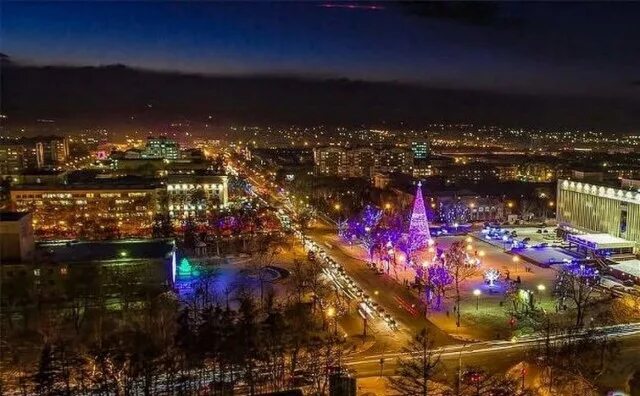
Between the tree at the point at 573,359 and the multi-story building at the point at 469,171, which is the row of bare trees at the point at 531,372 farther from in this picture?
the multi-story building at the point at 469,171

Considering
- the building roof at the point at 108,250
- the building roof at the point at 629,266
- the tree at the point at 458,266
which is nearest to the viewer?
the building roof at the point at 108,250

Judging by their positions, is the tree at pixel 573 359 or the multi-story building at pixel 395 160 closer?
the tree at pixel 573 359

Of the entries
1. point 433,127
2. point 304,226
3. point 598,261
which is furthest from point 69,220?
point 433,127

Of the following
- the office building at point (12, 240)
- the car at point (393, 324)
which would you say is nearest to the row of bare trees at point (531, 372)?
the car at point (393, 324)

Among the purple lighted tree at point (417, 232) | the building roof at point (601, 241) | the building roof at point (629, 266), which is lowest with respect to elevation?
the building roof at point (629, 266)

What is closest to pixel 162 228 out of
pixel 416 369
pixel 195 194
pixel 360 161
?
pixel 195 194

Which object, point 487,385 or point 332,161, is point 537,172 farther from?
point 487,385

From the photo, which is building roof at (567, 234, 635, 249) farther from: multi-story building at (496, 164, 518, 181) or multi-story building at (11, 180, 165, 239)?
multi-story building at (496, 164, 518, 181)

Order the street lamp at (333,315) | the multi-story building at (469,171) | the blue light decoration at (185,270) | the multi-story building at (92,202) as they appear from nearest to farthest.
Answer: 1. the street lamp at (333,315)
2. the blue light decoration at (185,270)
3. the multi-story building at (92,202)
4. the multi-story building at (469,171)
